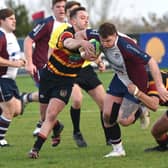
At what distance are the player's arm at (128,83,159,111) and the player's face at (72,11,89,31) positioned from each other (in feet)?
3.70

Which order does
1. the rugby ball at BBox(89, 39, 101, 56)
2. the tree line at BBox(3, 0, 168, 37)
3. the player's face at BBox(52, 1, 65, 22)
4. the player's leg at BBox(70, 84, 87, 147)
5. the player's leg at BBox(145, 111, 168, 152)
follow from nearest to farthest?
the rugby ball at BBox(89, 39, 101, 56), the player's leg at BBox(145, 111, 168, 152), the player's leg at BBox(70, 84, 87, 147), the player's face at BBox(52, 1, 65, 22), the tree line at BBox(3, 0, 168, 37)

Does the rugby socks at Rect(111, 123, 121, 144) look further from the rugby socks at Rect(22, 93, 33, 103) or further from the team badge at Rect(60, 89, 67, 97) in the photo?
the rugby socks at Rect(22, 93, 33, 103)

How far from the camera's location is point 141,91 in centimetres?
932

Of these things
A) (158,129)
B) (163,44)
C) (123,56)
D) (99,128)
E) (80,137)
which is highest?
(123,56)

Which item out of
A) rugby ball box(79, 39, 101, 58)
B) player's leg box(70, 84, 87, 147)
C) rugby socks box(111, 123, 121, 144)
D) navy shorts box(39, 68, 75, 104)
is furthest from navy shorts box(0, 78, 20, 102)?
rugby ball box(79, 39, 101, 58)

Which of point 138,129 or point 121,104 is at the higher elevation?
point 121,104

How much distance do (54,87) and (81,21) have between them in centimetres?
95

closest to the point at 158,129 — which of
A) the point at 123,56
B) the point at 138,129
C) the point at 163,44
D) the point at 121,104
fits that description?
the point at 121,104

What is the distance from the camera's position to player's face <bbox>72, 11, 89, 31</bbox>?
9812 millimetres

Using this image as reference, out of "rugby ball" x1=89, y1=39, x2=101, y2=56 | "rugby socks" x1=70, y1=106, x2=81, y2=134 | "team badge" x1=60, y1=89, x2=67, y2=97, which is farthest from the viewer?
"rugby socks" x1=70, y1=106, x2=81, y2=134

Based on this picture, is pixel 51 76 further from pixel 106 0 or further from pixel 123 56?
pixel 106 0

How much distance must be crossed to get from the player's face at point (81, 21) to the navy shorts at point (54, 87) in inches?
27.9

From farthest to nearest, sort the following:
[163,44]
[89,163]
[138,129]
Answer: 1. [163,44]
2. [138,129]
3. [89,163]

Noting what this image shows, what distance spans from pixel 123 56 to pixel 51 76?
4.25 ft
